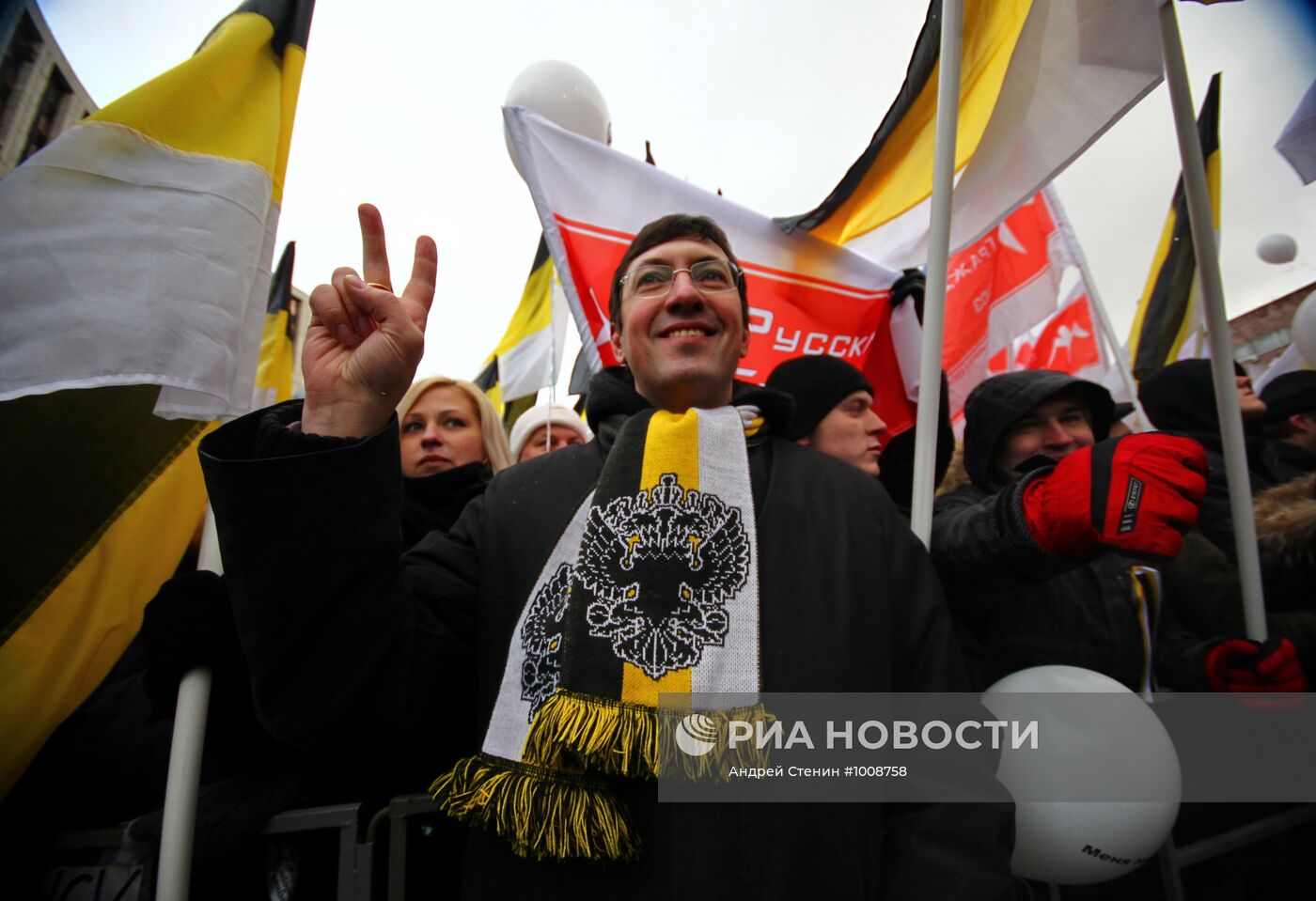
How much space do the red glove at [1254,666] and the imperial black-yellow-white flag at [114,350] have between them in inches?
91.6

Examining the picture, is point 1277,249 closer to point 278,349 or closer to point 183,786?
point 183,786

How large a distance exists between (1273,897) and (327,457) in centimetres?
274

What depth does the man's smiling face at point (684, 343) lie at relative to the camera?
1603mm

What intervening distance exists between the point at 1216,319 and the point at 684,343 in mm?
1364

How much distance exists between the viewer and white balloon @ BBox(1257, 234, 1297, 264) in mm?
3463

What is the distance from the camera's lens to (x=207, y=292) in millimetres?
1497

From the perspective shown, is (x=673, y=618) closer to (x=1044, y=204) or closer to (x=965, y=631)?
(x=965, y=631)

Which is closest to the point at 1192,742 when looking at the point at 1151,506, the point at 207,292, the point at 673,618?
the point at 1151,506

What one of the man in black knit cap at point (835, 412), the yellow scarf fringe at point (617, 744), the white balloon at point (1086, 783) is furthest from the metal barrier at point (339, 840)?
the man in black knit cap at point (835, 412)

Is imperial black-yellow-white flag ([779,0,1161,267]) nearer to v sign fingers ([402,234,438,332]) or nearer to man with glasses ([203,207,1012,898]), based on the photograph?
man with glasses ([203,207,1012,898])

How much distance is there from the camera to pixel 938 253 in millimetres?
1714

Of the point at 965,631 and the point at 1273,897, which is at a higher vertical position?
the point at 965,631

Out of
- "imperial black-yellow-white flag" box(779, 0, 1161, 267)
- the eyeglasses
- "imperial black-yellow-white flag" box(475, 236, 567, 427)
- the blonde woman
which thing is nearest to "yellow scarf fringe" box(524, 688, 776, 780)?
the eyeglasses

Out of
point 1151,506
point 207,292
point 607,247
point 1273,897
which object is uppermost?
point 607,247
